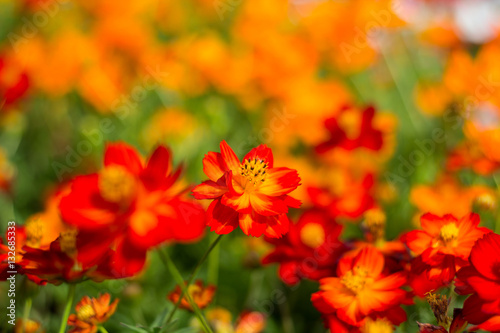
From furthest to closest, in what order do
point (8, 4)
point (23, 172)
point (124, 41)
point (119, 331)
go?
point (8, 4) < point (124, 41) < point (23, 172) < point (119, 331)

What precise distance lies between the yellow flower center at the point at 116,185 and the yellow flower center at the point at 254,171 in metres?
0.13

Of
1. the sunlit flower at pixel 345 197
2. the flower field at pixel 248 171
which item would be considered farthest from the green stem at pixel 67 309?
the sunlit flower at pixel 345 197

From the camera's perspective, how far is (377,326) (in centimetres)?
52

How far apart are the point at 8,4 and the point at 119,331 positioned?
5.97 feet

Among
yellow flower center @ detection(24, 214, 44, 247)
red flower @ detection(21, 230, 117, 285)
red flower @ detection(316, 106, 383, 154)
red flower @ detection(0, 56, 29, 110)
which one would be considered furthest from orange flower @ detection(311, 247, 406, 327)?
red flower @ detection(0, 56, 29, 110)

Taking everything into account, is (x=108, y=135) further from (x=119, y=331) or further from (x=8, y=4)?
(x=8, y=4)

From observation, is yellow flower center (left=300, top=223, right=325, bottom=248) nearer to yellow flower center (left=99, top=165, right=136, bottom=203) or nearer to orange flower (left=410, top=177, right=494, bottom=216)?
orange flower (left=410, top=177, right=494, bottom=216)

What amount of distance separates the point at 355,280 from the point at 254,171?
169 mm

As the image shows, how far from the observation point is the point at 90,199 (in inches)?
20.2

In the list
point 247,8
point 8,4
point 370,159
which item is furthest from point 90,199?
point 8,4

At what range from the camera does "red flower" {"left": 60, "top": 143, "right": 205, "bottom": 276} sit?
1.58 ft

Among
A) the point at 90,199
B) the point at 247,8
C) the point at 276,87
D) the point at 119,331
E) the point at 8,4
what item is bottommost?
the point at 119,331

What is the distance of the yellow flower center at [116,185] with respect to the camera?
1.60 feet

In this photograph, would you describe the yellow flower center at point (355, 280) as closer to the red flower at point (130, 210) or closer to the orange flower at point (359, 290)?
the orange flower at point (359, 290)
